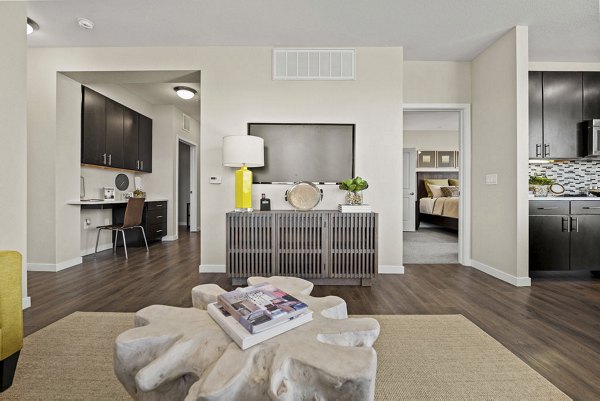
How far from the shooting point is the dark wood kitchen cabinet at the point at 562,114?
3.48 m

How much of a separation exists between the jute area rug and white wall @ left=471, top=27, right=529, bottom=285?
1.57 m

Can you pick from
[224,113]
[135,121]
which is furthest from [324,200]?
[135,121]

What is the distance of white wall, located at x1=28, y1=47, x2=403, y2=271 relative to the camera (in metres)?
3.53

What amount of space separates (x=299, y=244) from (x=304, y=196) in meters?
0.58

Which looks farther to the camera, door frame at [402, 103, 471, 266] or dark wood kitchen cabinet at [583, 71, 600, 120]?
door frame at [402, 103, 471, 266]

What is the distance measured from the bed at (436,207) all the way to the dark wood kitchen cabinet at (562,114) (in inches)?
124

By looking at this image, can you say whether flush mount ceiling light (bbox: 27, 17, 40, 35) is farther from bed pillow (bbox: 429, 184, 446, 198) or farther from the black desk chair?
bed pillow (bbox: 429, 184, 446, 198)

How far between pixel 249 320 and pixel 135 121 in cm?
544

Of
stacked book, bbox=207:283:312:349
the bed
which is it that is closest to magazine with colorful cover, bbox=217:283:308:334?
stacked book, bbox=207:283:312:349

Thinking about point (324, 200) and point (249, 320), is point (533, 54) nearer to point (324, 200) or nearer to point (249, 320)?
point (324, 200)

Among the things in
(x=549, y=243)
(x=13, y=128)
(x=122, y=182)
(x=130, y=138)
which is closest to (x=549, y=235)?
(x=549, y=243)

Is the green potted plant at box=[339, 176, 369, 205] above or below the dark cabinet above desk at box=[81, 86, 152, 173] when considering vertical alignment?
below

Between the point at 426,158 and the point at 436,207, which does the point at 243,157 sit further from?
the point at 426,158

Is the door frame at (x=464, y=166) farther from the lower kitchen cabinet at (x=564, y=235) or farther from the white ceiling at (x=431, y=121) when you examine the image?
the white ceiling at (x=431, y=121)
